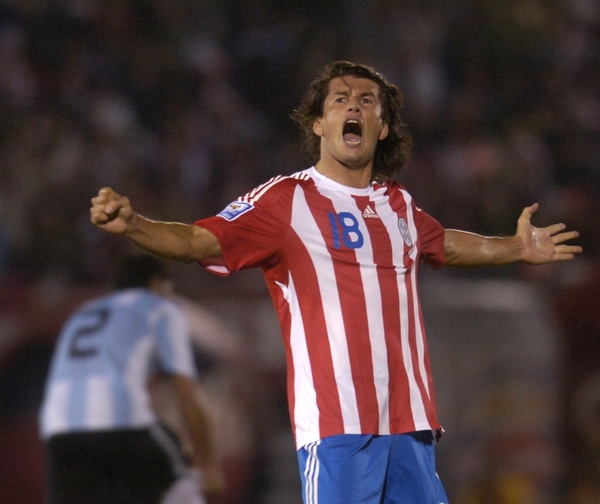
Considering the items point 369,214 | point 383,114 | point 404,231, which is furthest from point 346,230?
point 383,114

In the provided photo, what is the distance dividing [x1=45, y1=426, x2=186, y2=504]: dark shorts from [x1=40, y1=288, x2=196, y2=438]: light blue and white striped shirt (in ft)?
0.20

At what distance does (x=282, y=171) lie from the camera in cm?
816

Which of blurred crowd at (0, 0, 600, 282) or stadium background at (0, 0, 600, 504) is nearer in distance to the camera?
stadium background at (0, 0, 600, 504)

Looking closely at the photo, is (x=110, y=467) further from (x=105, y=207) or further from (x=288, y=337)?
(x=105, y=207)

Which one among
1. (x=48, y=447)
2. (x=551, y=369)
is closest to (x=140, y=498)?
(x=48, y=447)

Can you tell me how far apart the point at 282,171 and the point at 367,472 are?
5153 mm

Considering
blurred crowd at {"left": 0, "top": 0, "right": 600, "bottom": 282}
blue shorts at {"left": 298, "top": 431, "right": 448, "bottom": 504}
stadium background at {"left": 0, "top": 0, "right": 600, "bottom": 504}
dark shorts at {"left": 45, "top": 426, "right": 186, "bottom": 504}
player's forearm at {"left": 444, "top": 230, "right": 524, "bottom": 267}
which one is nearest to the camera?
blue shorts at {"left": 298, "top": 431, "right": 448, "bottom": 504}

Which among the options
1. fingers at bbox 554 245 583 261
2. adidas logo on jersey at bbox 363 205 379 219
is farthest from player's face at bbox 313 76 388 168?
fingers at bbox 554 245 583 261

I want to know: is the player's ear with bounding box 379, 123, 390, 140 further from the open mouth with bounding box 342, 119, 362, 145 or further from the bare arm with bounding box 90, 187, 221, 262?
the bare arm with bounding box 90, 187, 221, 262

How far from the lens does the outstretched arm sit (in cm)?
390

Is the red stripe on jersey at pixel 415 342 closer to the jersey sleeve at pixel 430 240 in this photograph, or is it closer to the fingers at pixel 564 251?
the jersey sleeve at pixel 430 240

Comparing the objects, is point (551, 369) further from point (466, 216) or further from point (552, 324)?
point (466, 216)

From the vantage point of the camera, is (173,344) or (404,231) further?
(173,344)

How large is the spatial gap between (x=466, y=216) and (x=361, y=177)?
4.32 metres
